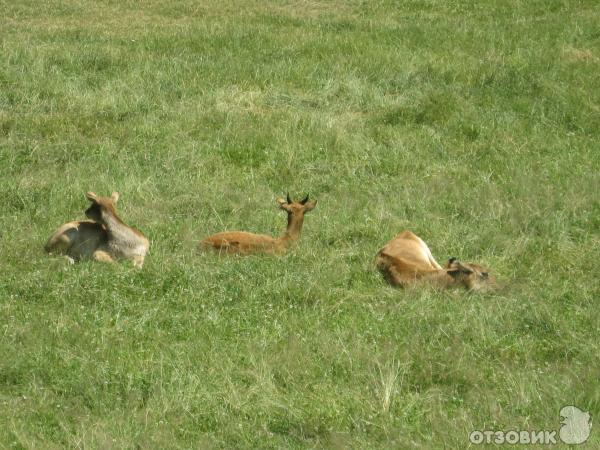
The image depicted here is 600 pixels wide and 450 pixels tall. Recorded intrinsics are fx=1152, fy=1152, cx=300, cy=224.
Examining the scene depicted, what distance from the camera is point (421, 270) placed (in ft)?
33.9

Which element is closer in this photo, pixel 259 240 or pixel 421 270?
pixel 421 270

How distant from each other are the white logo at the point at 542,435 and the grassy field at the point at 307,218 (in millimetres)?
93

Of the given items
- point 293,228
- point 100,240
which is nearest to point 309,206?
point 293,228

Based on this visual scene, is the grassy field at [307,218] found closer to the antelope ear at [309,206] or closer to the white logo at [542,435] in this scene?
the white logo at [542,435]

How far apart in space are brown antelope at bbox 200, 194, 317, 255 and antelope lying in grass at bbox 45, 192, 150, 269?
0.69 meters

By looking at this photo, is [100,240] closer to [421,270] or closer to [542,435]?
[421,270]

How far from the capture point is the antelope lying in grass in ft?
36.8

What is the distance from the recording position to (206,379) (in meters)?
8.09

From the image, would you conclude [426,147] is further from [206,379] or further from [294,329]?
[206,379]

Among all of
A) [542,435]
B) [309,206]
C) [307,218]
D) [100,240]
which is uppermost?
[542,435]

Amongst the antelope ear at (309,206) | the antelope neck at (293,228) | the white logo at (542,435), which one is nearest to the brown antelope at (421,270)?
the antelope neck at (293,228)

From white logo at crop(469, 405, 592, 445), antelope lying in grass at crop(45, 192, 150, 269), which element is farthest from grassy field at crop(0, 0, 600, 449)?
antelope lying in grass at crop(45, 192, 150, 269)

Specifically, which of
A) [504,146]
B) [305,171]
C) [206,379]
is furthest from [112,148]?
[206,379]

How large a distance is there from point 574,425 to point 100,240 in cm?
578
